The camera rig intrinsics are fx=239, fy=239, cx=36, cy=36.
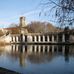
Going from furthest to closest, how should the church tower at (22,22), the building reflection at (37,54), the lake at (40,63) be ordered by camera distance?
the church tower at (22,22) < the building reflection at (37,54) < the lake at (40,63)

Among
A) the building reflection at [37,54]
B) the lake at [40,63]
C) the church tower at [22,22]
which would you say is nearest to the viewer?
the lake at [40,63]

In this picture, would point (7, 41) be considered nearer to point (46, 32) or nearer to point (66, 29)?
point (46, 32)

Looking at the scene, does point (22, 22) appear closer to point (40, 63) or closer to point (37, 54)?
point (37, 54)

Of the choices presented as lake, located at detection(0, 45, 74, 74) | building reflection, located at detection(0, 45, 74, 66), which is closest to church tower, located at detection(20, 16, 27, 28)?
building reflection, located at detection(0, 45, 74, 66)

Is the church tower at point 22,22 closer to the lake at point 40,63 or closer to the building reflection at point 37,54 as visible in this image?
the building reflection at point 37,54

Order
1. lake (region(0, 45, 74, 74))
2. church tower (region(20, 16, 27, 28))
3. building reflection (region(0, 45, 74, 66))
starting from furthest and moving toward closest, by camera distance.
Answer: church tower (region(20, 16, 27, 28)), building reflection (region(0, 45, 74, 66)), lake (region(0, 45, 74, 74))

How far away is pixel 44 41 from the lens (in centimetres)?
10631

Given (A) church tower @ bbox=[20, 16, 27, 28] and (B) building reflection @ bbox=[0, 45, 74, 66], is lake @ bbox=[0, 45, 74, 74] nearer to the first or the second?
(B) building reflection @ bbox=[0, 45, 74, 66]

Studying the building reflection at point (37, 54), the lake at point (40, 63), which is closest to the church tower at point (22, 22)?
the building reflection at point (37, 54)

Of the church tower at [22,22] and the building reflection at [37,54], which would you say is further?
the church tower at [22,22]

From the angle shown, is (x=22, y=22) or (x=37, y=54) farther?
(x=22, y=22)

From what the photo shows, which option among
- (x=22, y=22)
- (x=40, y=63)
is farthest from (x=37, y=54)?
(x=22, y=22)

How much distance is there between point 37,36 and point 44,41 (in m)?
5.36

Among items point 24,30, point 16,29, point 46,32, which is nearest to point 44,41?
point 46,32
